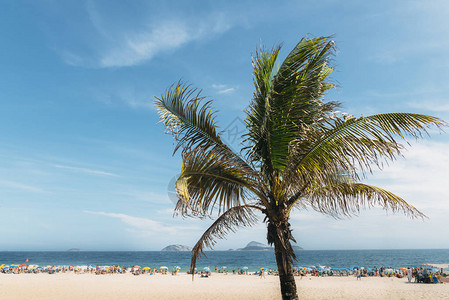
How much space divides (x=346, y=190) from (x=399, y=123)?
2.53m

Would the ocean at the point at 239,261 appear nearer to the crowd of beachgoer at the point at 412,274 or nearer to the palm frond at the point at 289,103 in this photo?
the crowd of beachgoer at the point at 412,274

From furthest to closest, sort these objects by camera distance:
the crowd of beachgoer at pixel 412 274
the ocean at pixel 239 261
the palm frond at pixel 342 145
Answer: the ocean at pixel 239 261, the crowd of beachgoer at pixel 412 274, the palm frond at pixel 342 145

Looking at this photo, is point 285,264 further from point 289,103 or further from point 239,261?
point 239,261

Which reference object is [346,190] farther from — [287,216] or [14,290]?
[14,290]

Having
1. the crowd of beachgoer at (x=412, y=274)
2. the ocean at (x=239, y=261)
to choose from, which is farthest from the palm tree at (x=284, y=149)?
the ocean at (x=239, y=261)

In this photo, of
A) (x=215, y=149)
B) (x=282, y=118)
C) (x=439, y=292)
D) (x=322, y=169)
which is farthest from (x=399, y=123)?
(x=439, y=292)

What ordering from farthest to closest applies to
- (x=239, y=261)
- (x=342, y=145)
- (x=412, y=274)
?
(x=239, y=261)
(x=412, y=274)
(x=342, y=145)

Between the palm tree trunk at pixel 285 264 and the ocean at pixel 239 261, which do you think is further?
the ocean at pixel 239 261

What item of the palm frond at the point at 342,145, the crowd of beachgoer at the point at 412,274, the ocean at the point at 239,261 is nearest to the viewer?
the palm frond at the point at 342,145

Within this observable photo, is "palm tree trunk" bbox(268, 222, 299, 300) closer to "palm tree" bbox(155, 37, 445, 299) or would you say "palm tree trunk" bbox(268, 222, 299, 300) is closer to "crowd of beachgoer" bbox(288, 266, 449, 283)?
"palm tree" bbox(155, 37, 445, 299)

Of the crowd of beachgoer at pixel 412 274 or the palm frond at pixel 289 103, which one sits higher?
the palm frond at pixel 289 103

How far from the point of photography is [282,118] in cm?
619

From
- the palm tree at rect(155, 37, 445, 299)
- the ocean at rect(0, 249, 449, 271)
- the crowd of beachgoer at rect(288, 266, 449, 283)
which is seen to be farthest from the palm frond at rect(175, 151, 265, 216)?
the ocean at rect(0, 249, 449, 271)

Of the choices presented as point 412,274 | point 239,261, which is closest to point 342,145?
point 412,274
